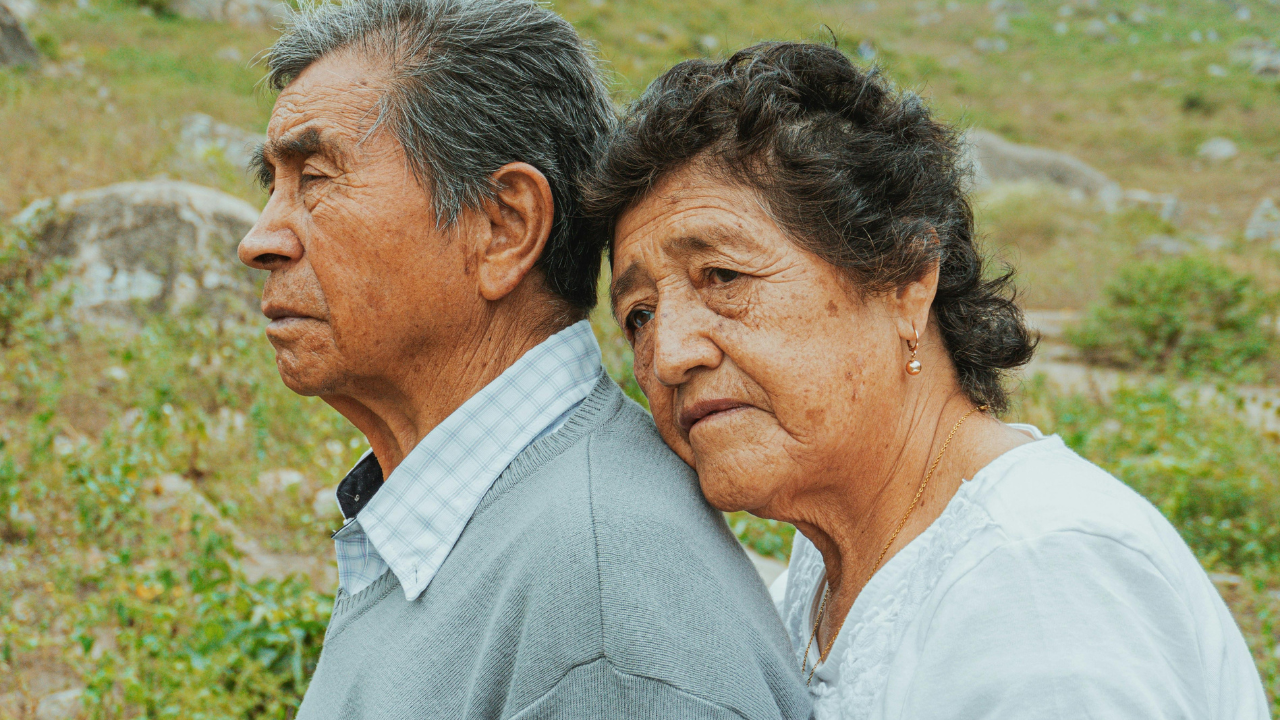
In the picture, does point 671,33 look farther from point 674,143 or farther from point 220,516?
point 674,143

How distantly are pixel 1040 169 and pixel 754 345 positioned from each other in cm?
2022

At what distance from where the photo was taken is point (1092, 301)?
10039mm

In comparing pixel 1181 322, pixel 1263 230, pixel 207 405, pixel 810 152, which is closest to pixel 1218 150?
pixel 1263 230

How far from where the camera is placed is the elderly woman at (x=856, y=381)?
1.46m

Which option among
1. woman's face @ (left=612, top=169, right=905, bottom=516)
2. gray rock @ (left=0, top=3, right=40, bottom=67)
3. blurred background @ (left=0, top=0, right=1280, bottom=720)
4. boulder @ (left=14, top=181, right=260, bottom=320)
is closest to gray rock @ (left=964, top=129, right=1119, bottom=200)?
blurred background @ (left=0, top=0, right=1280, bottom=720)

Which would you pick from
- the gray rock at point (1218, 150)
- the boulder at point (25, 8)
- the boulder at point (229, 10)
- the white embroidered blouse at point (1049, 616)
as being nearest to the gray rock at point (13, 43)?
the boulder at point (25, 8)

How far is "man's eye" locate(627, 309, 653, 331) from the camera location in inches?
75.4

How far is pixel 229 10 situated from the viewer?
2047 centimetres

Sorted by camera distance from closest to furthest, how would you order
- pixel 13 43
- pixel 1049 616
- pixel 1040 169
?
pixel 1049 616 → pixel 13 43 → pixel 1040 169

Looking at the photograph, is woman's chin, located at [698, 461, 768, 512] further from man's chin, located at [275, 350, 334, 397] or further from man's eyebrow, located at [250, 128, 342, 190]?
man's eyebrow, located at [250, 128, 342, 190]

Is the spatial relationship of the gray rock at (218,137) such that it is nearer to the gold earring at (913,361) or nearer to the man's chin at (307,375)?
the man's chin at (307,375)

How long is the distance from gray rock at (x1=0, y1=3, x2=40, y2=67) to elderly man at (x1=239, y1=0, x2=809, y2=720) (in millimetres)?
13945

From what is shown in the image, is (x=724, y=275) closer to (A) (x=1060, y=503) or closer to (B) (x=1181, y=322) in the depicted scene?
(A) (x=1060, y=503)

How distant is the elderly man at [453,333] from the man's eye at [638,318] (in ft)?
0.35
